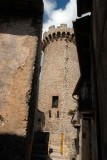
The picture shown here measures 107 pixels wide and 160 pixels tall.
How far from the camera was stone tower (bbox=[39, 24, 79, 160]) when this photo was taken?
82.1ft

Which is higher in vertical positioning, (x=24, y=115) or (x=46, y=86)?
(x=46, y=86)

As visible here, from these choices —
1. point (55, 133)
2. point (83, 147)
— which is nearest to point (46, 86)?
point (55, 133)

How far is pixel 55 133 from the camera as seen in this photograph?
82.6 feet

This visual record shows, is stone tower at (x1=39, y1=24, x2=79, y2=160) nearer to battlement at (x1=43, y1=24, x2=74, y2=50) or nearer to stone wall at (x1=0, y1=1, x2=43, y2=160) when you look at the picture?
battlement at (x1=43, y1=24, x2=74, y2=50)

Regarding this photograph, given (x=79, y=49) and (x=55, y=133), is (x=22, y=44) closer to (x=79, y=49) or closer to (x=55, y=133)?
(x=79, y=49)

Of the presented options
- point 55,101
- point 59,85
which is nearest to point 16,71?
point 55,101

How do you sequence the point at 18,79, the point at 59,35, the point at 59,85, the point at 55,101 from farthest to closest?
the point at 59,35
the point at 59,85
the point at 55,101
the point at 18,79

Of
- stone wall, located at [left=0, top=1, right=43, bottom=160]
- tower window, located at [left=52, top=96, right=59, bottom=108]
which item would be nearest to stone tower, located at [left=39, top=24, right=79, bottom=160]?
tower window, located at [left=52, top=96, right=59, bottom=108]

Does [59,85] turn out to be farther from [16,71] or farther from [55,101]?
[16,71]

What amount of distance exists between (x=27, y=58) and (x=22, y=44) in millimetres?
347

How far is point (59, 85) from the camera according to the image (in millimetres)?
27406

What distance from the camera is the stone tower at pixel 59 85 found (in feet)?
82.1

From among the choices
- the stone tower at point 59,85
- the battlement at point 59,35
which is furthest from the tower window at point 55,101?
the battlement at point 59,35

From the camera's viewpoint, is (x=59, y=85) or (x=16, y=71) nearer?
(x=16, y=71)
